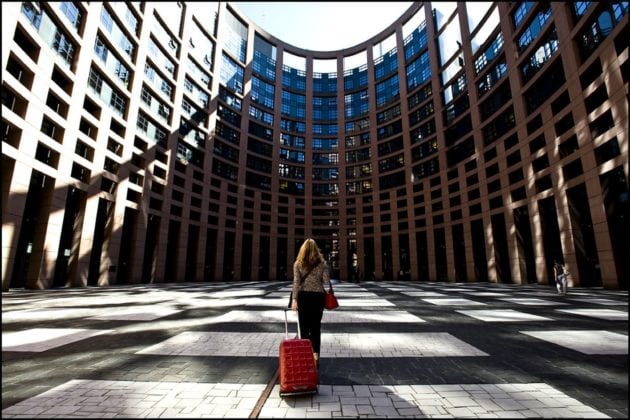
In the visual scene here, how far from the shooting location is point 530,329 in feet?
24.6

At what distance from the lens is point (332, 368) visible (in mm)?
4887

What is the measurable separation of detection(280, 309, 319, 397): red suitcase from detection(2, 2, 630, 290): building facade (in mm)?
3839

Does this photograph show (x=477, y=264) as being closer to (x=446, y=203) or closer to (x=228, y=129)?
(x=446, y=203)

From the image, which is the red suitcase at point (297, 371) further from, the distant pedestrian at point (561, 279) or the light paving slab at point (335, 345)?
the distant pedestrian at point (561, 279)

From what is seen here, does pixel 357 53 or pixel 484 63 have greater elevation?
pixel 357 53

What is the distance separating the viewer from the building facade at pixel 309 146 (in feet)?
67.6

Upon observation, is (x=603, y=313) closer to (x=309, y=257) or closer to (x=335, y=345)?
(x=335, y=345)

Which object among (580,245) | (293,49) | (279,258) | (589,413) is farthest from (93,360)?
(293,49)

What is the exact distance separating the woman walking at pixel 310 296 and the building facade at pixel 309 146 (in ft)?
12.3

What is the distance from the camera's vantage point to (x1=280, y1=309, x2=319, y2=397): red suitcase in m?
3.84

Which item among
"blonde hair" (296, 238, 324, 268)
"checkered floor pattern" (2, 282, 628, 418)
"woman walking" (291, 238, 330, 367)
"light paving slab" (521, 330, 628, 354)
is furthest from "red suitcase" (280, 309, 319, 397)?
"light paving slab" (521, 330, 628, 354)

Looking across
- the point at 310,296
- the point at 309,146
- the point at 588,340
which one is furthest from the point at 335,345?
the point at 309,146

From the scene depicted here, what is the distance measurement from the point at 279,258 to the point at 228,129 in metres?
23.4

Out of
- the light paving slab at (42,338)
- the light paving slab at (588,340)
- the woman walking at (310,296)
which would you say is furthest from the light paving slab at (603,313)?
the light paving slab at (42,338)
